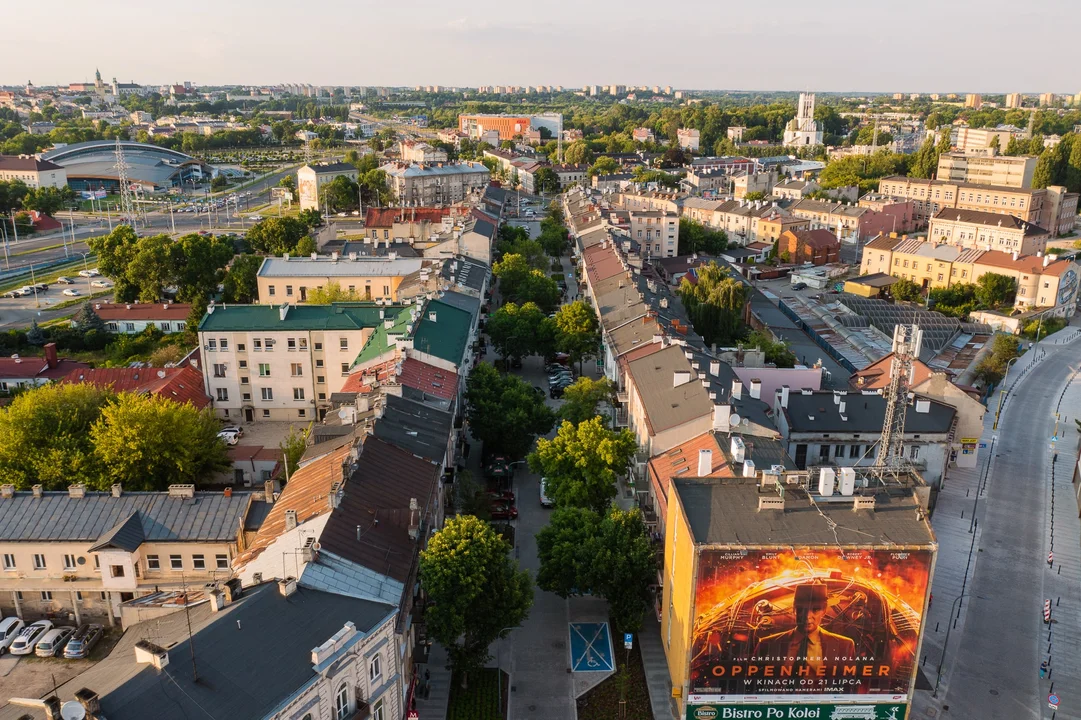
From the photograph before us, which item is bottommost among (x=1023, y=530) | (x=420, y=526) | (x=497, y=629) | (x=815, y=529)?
(x=1023, y=530)

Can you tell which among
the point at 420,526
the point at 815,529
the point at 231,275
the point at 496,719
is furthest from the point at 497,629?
the point at 231,275

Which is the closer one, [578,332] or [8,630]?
[8,630]

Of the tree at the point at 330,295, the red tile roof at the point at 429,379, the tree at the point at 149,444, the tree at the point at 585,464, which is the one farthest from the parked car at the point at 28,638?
the tree at the point at 330,295

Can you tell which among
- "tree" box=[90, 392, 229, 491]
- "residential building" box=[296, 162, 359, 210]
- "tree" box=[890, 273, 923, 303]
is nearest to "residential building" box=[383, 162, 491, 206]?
"residential building" box=[296, 162, 359, 210]

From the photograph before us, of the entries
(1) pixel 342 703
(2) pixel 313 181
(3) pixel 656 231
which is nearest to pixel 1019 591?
(1) pixel 342 703

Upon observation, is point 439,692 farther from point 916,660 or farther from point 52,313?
point 52,313

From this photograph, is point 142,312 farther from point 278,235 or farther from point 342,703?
point 342,703

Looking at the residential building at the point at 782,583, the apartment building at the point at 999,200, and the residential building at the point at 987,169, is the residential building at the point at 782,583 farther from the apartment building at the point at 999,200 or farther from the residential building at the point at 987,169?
the residential building at the point at 987,169
